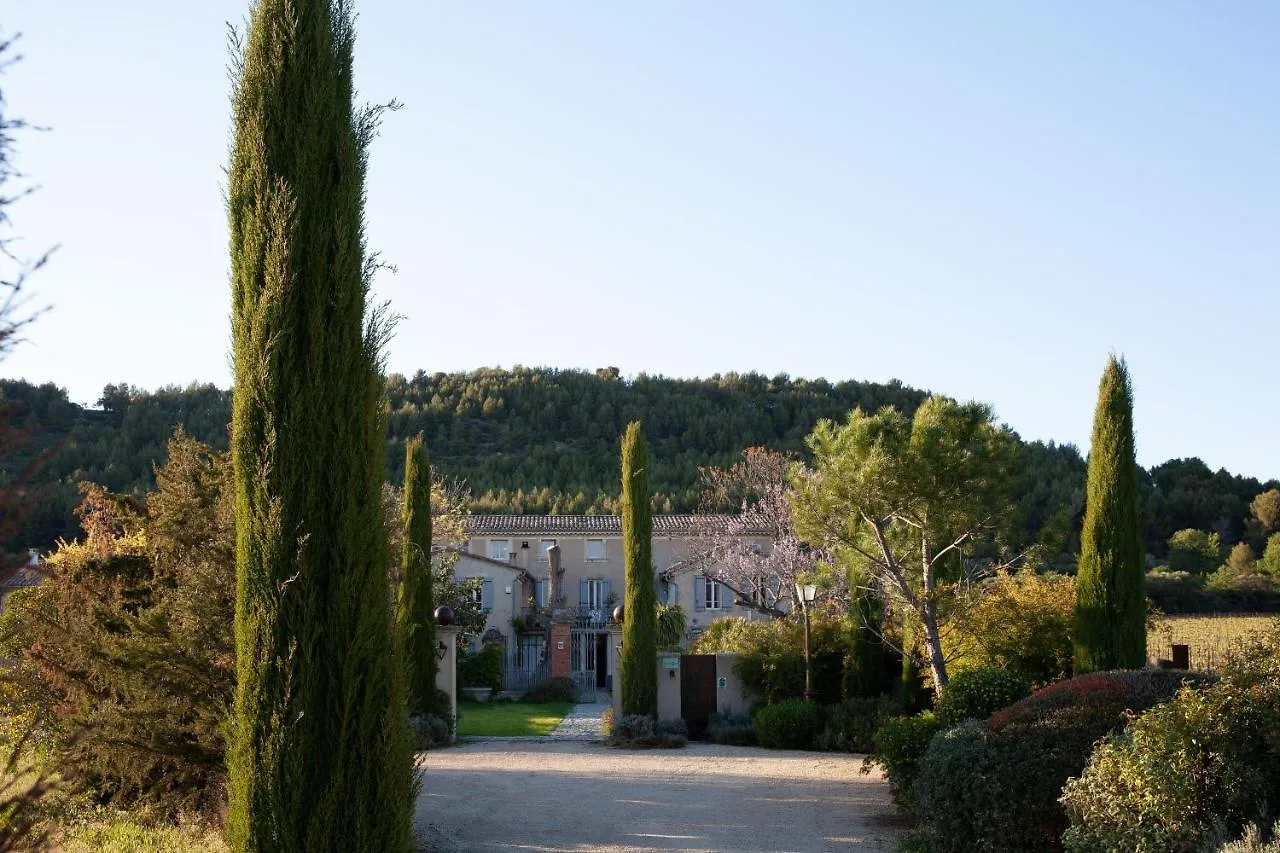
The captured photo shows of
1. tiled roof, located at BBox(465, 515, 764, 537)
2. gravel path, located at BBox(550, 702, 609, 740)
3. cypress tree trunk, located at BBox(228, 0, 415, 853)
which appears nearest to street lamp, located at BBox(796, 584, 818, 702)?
gravel path, located at BBox(550, 702, 609, 740)

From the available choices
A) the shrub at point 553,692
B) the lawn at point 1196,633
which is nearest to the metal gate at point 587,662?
the shrub at point 553,692

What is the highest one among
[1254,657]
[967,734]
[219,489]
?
[219,489]

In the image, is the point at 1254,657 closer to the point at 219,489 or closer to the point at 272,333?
the point at 272,333

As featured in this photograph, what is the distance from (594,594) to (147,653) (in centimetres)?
3040

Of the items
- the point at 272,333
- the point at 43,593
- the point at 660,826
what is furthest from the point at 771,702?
the point at 272,333

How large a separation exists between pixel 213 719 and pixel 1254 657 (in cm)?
752

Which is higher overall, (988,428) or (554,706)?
(988,428)

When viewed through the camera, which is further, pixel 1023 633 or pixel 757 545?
pixel 757 545

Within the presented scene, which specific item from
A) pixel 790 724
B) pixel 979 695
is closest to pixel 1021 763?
pixel 979 695

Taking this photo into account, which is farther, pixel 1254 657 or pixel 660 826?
pixel 660 826

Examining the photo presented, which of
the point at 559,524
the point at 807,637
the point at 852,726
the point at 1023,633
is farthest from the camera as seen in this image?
the point at 559,524

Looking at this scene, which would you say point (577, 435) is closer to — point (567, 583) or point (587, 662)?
point (567, 583)

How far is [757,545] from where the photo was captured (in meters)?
32.1

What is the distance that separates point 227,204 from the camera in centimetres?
656
